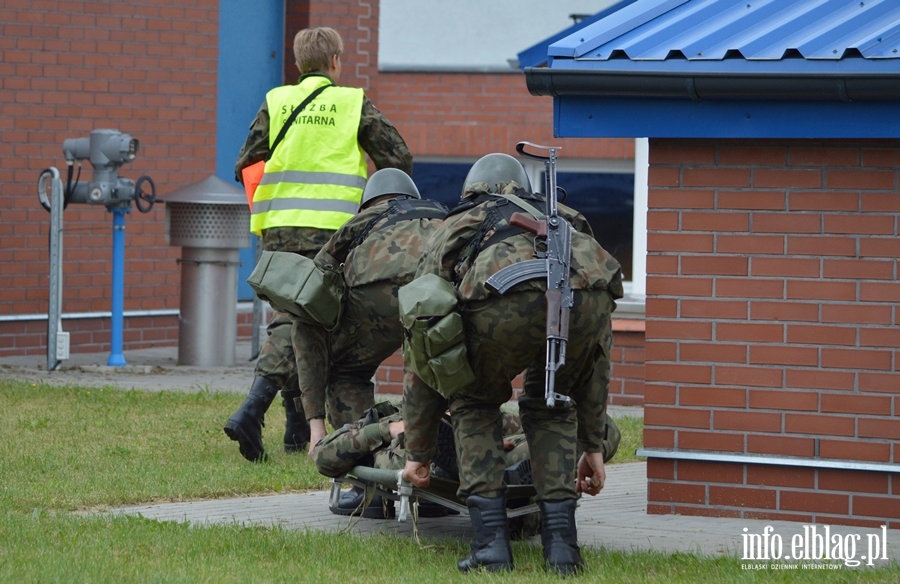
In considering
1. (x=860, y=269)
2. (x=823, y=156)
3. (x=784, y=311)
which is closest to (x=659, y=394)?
(x=784, y=311)

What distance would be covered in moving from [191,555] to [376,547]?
2.30 feet

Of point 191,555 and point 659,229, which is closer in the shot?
point 191,555

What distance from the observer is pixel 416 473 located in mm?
5645

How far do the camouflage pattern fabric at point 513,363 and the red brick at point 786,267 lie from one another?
112cm

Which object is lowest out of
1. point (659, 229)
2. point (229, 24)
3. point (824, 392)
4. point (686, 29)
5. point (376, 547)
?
point (376, 547)

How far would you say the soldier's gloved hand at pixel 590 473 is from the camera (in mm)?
5711

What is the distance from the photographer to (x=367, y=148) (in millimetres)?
8094

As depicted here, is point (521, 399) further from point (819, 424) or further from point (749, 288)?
point (819, 424)

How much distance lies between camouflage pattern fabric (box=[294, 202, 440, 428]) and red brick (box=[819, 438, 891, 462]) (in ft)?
6.05

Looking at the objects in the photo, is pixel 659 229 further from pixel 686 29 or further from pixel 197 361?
pixel 197 361

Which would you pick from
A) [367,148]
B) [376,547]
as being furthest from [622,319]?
[376,547]

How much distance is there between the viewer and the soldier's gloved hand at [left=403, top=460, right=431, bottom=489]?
564 centimetres

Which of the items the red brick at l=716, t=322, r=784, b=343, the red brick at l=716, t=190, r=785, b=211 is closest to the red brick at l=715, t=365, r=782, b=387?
the red brick at l=716, t=322, r=784, b=343

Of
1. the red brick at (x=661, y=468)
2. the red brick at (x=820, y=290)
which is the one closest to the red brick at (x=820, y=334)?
the red brick at (x=820, y=290)
